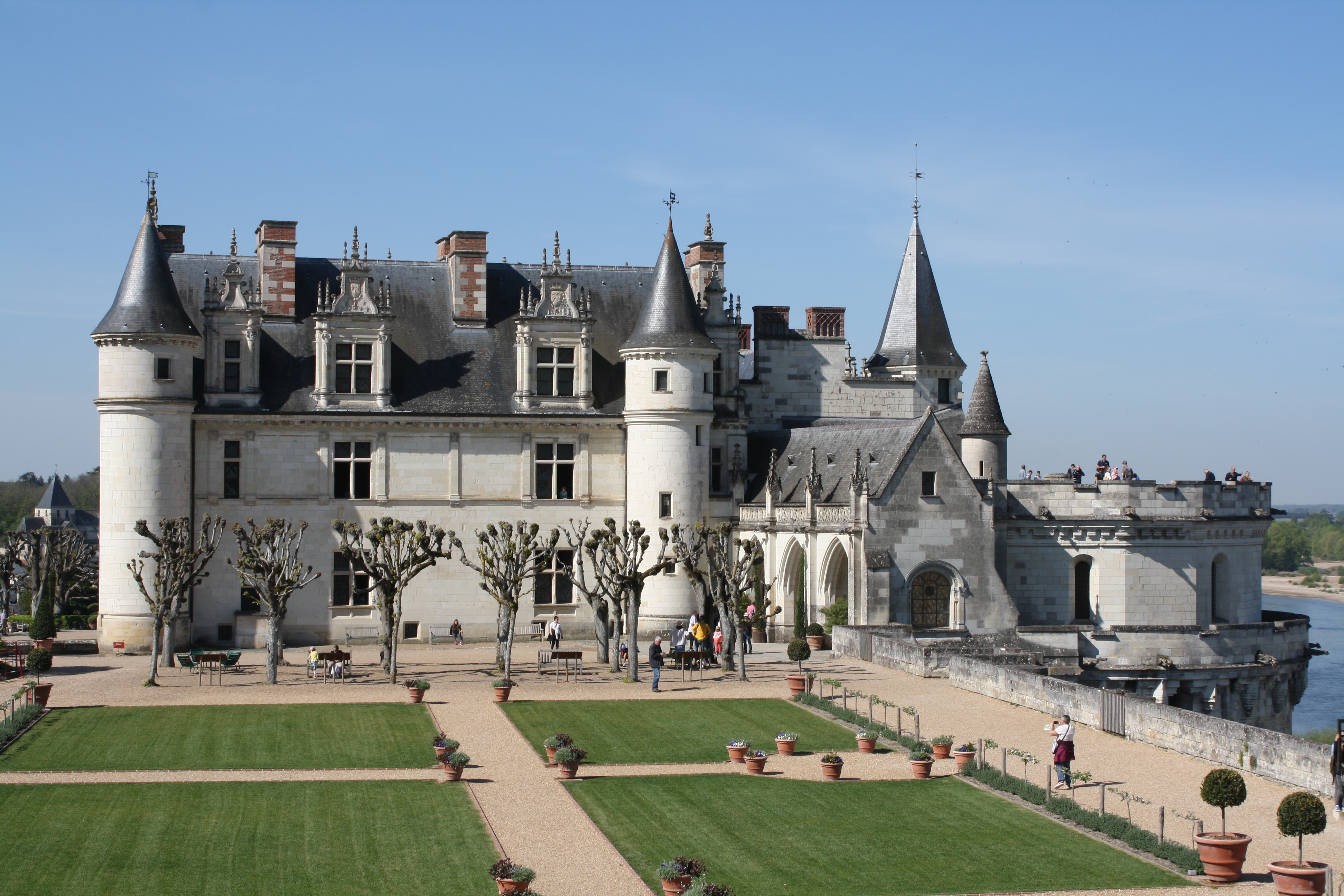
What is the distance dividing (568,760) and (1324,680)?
50.5 m

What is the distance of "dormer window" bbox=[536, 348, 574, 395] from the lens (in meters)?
43.7

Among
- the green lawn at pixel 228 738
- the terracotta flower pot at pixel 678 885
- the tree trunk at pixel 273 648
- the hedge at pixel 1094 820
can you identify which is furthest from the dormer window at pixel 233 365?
the terracotta flower pot at pixel 678 885

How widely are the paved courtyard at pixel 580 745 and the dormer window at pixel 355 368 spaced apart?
7197 millimetres

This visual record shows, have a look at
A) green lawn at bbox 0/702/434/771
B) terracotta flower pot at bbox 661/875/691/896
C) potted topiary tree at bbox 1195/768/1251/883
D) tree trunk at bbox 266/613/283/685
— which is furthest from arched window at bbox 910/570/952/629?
terracotta flower pot at bbox 661/875/691/896

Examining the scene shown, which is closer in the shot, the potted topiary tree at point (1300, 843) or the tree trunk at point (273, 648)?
the potted topiary tree at point (1300, 843)

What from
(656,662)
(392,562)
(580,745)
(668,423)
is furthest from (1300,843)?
(668,423)

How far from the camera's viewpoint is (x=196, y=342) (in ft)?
131

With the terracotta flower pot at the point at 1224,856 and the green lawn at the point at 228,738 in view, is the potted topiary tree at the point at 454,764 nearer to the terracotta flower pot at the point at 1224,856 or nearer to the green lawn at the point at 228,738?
the green lawn at the point at 228,738

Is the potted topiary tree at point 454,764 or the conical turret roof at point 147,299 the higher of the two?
the conical turret roof at point 147,299

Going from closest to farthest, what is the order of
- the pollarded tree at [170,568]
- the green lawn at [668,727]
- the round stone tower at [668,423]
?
the green lawn at [668,727], the pollarded tree at [170,568], the round stone tower at [668,423]

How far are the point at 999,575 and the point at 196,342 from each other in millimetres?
22247

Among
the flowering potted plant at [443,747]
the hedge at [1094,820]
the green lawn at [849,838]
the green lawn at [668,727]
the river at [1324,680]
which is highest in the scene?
the flowering potted plant at [443,747]

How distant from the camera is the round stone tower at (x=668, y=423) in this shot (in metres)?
42.2

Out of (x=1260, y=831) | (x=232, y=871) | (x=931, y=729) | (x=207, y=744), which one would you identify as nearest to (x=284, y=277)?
(x=207, y=744)
